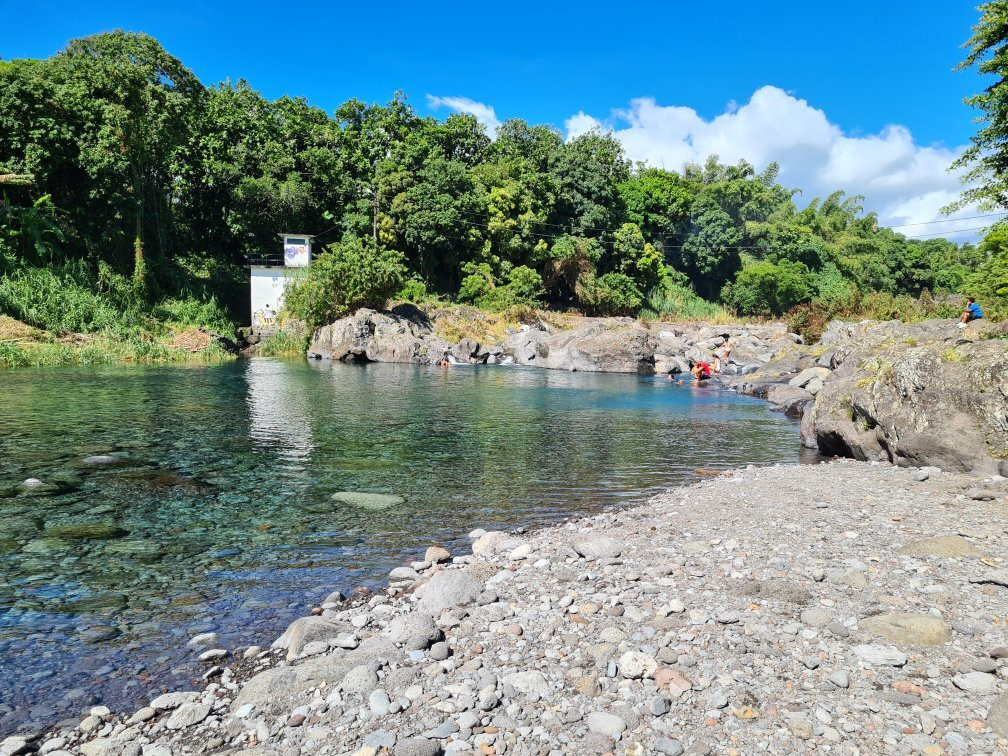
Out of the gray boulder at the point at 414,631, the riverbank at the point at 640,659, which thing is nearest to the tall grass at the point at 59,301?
the riverbank at the point at 640,659

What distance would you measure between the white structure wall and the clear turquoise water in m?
26.5

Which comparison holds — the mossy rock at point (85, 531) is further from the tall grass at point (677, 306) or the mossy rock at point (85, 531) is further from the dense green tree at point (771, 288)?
the dense green tree at point (771, 288)

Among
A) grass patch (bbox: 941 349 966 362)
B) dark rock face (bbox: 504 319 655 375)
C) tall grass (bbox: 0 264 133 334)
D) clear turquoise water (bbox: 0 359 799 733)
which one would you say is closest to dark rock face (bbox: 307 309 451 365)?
dark rock face (bbox: 504 319 655 375)

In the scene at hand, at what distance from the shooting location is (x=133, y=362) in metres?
37.3

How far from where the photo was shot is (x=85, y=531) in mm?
9109

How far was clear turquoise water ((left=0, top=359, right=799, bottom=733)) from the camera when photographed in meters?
6.21

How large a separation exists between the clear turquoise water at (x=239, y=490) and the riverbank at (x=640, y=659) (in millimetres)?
797

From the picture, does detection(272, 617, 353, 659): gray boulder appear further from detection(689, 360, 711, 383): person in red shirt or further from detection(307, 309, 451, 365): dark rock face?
detection(307, 309, 451, 365): dark rock face

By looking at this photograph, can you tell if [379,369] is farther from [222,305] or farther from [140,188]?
[140,188]

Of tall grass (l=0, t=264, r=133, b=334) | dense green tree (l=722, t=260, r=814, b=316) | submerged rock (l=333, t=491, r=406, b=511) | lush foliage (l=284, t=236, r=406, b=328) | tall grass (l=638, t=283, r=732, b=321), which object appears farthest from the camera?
dense green tree (l=722, t=260, r=814, b=316)

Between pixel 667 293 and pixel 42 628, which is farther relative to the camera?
pixel 667 293

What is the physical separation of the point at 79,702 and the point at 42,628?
1.70 meters

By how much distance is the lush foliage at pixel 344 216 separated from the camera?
43469 mm

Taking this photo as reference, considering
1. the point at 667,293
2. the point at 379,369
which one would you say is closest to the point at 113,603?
the point at 379,369
